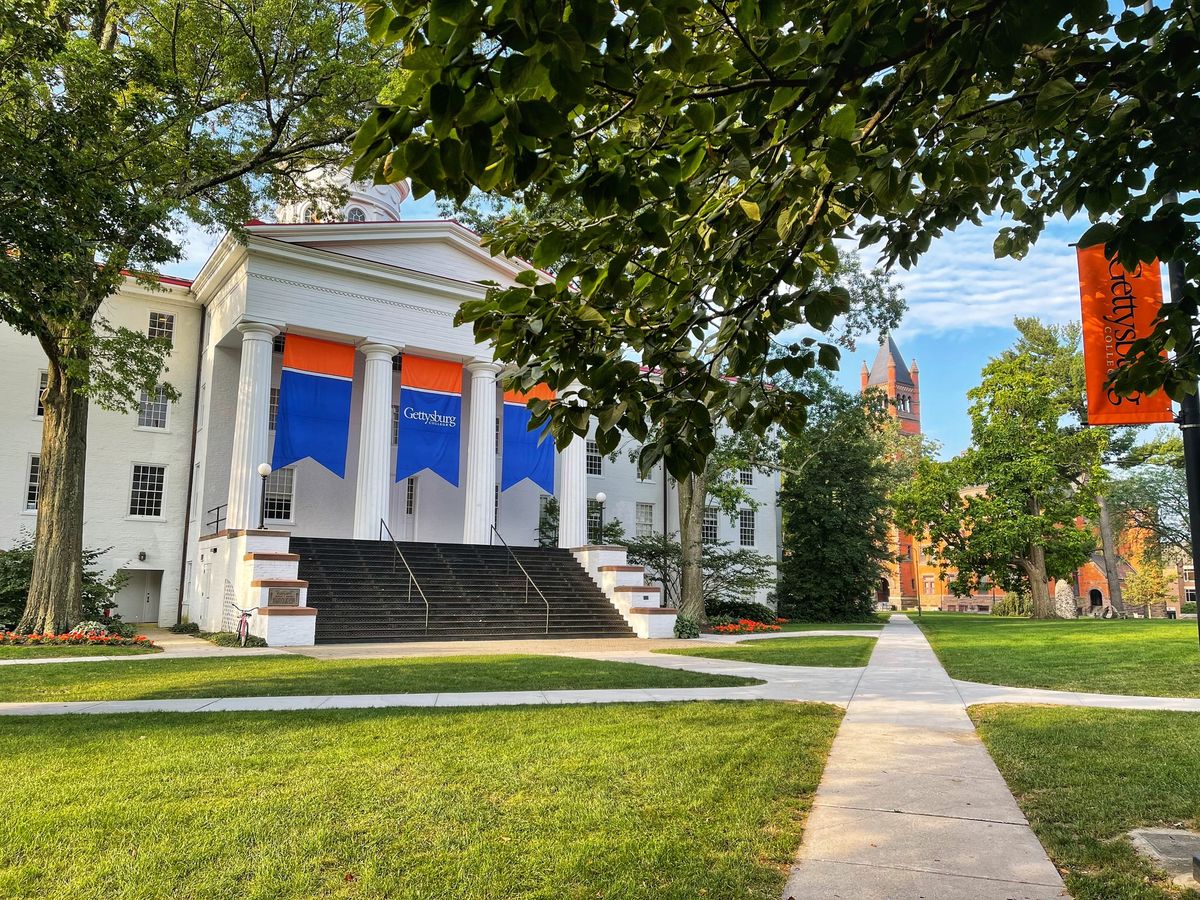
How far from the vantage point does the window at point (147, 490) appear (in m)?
24.8

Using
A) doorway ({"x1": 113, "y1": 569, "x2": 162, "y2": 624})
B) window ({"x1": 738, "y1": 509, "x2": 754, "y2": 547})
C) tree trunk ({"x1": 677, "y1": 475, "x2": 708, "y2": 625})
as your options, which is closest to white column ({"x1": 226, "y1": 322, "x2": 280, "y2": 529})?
doorway ({"x1": 113, "y1": 569, "x2": 162, "y2": 624})

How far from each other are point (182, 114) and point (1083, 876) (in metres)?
16.0

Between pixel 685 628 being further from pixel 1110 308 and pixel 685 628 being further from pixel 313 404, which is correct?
pixel 1110 308

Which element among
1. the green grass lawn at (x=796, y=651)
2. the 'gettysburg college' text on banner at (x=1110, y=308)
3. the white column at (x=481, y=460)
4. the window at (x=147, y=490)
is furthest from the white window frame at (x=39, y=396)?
the 'gettysburg college' text on banner at (x=1110, y=308)

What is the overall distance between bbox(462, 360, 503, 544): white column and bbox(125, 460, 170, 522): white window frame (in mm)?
9081

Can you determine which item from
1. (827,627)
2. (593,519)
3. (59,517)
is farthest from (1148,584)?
(59,517)

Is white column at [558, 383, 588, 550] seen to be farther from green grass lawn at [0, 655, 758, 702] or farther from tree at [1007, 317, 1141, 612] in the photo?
→ tree at [1007, 317, 1141, 612]

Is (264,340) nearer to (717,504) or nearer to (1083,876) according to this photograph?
(717,504)

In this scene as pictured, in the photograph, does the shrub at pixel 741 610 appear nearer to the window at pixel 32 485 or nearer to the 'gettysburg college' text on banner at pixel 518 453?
the 'gettysburg college' text on banner at pixel 518 453

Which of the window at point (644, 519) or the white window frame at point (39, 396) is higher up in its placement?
the white window frame at point (39, 396)

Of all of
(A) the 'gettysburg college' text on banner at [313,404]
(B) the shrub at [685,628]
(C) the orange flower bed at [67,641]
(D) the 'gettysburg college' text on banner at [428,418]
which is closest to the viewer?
(C) the orange flower bed at [67,641]

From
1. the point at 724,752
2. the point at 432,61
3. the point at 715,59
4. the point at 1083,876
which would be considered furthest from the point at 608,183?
the point at 724,752

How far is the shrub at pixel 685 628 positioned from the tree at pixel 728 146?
1857 centimetres

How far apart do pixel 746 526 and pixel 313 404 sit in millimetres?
20277
